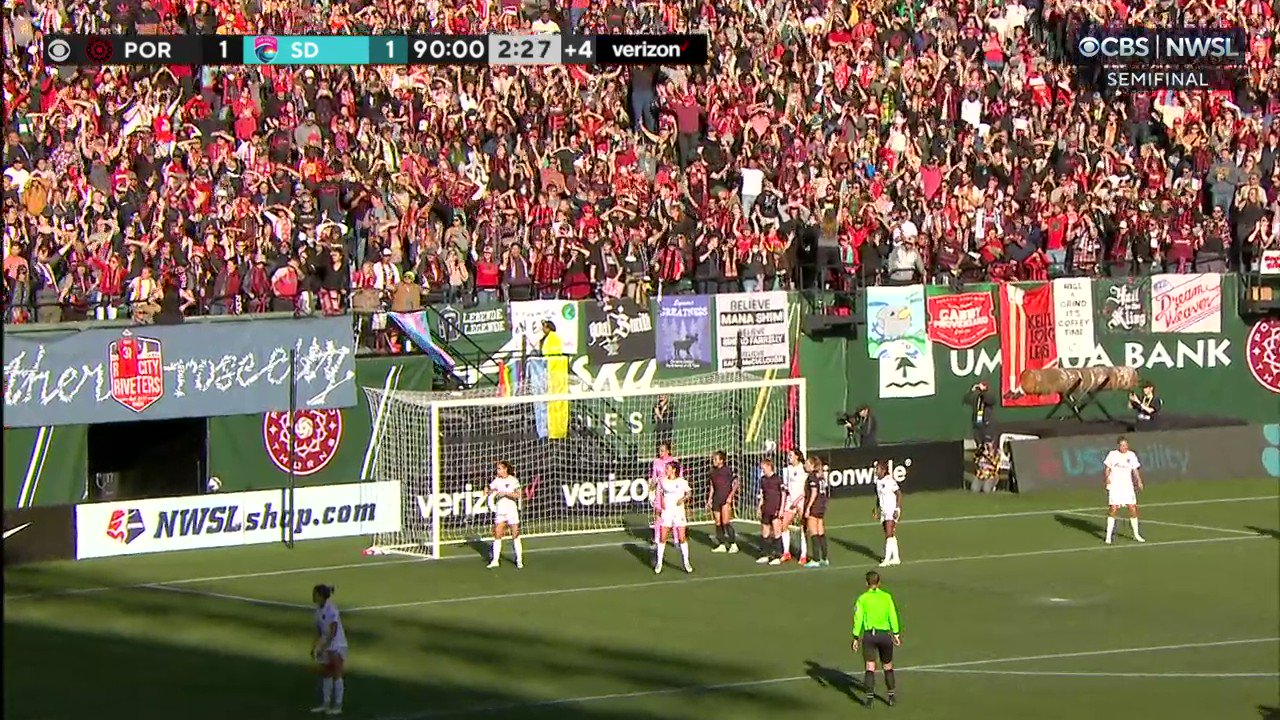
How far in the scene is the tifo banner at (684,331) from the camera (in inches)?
1487

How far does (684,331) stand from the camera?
38031mm

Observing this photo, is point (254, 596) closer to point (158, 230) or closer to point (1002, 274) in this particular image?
point (158, 230)

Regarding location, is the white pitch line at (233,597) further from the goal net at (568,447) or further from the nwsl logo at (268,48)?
the nwsl logo at (268,48)

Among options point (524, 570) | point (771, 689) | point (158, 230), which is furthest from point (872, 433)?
point (771, 689)

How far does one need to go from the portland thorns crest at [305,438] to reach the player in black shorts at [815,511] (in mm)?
9146

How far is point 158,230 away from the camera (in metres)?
33.0

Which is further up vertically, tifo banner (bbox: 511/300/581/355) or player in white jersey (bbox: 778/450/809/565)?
tifo banner (bbox: 511/300/581/355)

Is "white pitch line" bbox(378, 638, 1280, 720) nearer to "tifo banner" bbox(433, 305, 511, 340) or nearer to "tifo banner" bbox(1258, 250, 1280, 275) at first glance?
"tifo banner" bbox(433, 305, 511, 340)

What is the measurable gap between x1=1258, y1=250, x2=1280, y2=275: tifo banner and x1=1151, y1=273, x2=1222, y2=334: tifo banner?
38.3 inches

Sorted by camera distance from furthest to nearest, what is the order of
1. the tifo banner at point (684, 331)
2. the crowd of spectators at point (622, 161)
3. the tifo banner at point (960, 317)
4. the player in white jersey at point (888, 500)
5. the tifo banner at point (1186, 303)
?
the tifo banner at point (1186, 303), the tifo banner at point (960, 317), the tifo banner at point (684, 331), the crowd of spectators at point (622, 161), the player in white jersey at point (888, 500)

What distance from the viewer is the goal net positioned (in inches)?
A: 1339

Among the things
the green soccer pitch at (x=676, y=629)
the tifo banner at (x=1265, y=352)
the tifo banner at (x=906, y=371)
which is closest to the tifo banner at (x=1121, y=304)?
the tifo banner at (x=1265, y=352)

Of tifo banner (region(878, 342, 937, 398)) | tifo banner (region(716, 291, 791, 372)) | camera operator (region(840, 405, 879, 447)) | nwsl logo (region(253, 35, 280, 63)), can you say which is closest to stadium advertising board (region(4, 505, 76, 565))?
nwsl logo (region(253, 35, 280, 63))

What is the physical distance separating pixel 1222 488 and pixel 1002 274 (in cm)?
662
